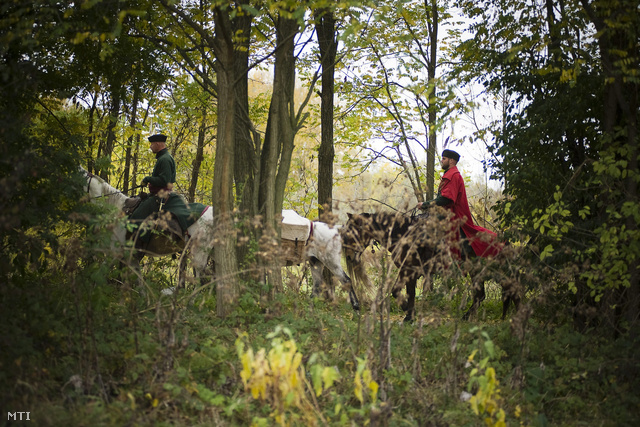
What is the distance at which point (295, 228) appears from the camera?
875cm

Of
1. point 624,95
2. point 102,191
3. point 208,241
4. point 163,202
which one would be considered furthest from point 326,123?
point 624,95

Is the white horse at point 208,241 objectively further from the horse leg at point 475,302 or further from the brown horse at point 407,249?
the horse leg at point 475,302

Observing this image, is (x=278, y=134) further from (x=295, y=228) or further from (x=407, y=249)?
Result: (x=407, y=249)

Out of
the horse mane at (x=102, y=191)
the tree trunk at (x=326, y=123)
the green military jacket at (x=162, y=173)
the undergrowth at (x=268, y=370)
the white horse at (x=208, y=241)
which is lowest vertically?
the undergrowth at (x=268, y=370)

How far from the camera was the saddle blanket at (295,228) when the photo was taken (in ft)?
28.5

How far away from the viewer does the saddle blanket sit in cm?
868

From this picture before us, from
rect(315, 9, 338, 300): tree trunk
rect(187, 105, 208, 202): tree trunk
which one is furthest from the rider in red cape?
rect(187, 105, 208, 202): tree trunk

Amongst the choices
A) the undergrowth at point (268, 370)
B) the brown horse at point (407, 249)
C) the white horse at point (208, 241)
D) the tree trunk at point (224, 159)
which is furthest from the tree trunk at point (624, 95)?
the tree trunk at point (224, 159)

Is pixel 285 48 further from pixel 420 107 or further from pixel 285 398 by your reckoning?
pixel 420 107

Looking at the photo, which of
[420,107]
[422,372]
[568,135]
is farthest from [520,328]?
[420,107]

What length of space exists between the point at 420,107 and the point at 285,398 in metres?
10.0

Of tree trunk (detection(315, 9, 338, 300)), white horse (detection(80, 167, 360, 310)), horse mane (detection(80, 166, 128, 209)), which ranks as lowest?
white horse (detection(80, 167, 360, 310))

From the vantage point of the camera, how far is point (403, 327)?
6887 millimetres

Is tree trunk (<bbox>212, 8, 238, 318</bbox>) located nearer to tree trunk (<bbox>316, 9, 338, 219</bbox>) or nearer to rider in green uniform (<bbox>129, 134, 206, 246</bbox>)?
rider in green uniform (<bbox>129, 134, 206, 246</bbox>)
